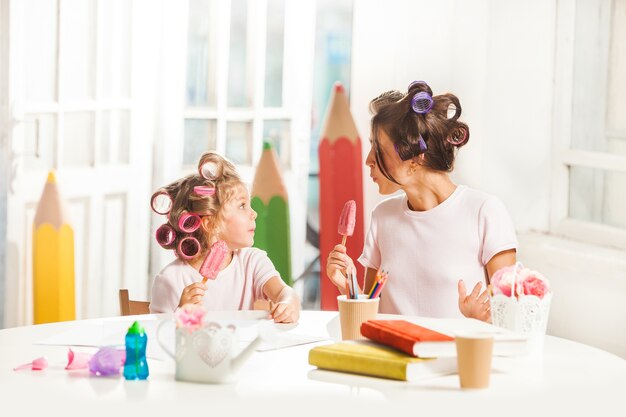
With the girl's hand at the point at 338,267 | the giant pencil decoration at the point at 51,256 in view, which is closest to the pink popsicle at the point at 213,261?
the girl's hand at the point at 338,267

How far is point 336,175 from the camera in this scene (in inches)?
152

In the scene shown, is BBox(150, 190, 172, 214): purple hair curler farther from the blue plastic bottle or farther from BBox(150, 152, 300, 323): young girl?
the blue plastic bottle

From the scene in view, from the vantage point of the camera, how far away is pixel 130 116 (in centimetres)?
391

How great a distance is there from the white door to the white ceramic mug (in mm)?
1968

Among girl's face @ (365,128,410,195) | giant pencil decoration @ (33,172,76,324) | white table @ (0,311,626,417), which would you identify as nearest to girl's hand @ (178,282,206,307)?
white table @ (0,311,626,417)

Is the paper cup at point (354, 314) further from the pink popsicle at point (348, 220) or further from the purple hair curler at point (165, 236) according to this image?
the purple hair curler at point (165, 236)

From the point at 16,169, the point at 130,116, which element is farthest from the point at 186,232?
the point at 130,116

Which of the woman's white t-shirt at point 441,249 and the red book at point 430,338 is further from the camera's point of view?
the woman's white t-shirt at point 441,249

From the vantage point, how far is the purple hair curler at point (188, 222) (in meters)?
2.50

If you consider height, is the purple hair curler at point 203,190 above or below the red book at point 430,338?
above

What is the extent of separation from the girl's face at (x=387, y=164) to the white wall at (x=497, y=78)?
973 mm

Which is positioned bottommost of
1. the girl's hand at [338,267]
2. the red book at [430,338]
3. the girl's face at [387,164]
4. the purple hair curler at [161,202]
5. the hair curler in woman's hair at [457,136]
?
the red book at [430,338]

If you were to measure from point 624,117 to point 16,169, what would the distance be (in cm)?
201

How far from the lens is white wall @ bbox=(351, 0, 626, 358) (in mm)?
3609
